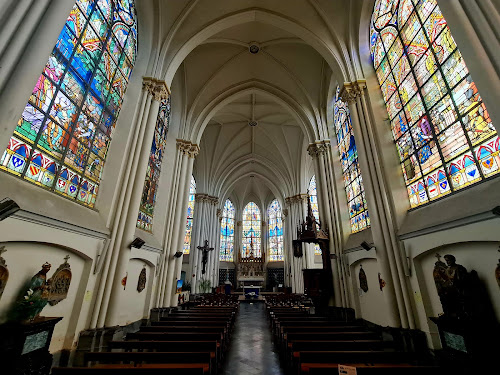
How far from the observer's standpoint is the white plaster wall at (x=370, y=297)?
692 cm

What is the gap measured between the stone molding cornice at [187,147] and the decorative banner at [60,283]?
781 centimetres

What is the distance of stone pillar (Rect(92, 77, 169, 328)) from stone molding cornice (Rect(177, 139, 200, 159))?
3.70 m

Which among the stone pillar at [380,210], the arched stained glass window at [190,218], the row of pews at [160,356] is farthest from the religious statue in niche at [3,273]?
the arched stained glass window at [190,218]

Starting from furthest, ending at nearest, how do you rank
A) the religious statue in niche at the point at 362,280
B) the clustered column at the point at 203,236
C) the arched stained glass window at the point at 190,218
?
Answer: the arched stained glass window at the point at 190,218 < the clustered column at the point at 203,236 < the religious statue in niche at the point at 362,280

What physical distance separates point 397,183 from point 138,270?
8895 mm

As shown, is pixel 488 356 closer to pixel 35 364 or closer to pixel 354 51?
pixel 35 364

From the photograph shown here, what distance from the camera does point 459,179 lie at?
15.1 ft

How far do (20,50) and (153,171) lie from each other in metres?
6.75

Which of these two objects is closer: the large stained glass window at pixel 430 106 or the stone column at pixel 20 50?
the stone column at pixel 20 50

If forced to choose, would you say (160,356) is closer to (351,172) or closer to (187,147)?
(351,172)

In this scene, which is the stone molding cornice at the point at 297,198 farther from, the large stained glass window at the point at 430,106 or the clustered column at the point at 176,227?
the large stained glass window at the point at 430,106

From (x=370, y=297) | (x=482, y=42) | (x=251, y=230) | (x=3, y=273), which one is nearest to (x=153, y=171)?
(x=3, y=273)

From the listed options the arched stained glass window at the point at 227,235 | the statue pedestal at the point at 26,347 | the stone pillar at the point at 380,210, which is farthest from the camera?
the arched stained glass window at the point at 227,235

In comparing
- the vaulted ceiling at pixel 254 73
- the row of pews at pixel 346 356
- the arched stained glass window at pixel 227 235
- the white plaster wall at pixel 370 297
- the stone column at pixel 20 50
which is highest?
the vaulted ceiling at pixel 254 73
